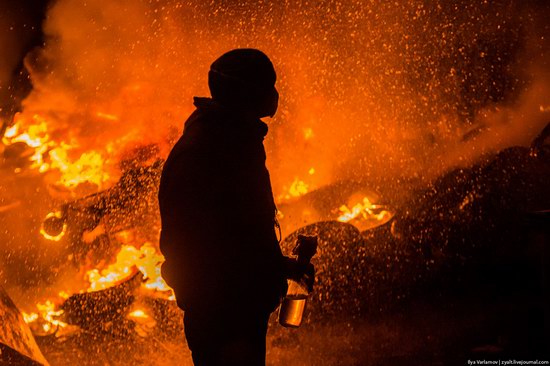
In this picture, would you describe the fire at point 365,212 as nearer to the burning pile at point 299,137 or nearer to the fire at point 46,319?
the burning pile at point 299,137

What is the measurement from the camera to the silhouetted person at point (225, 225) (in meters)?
2.10

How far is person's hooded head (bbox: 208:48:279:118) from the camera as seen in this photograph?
223 centimetres

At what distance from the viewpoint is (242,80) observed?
7.30ft

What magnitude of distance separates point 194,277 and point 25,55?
656 centimetres

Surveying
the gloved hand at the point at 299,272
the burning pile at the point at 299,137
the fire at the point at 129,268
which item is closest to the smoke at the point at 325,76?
the burning pile at the point at 299,137

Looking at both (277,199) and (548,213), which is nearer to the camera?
(548,213)

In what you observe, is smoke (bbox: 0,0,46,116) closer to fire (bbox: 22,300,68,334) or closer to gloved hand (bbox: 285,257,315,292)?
fire (bbox: 22,300,68,334)

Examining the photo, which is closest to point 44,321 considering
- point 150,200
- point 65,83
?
point 150,200

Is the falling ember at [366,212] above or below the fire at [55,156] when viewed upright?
below

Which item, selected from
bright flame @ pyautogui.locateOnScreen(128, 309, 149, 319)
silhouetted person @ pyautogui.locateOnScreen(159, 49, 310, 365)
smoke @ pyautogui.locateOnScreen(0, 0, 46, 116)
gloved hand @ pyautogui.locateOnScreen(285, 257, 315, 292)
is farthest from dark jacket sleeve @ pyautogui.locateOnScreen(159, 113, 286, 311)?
smoke @ pyautogui.locateOnScreen(0, 0, 46, 116)

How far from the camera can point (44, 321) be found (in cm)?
607

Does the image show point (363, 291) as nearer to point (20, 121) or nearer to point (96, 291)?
point (96, 291)

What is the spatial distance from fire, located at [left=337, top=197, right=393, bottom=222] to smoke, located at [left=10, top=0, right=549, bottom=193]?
956mm

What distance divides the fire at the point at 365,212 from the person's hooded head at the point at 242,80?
13.5 feet
